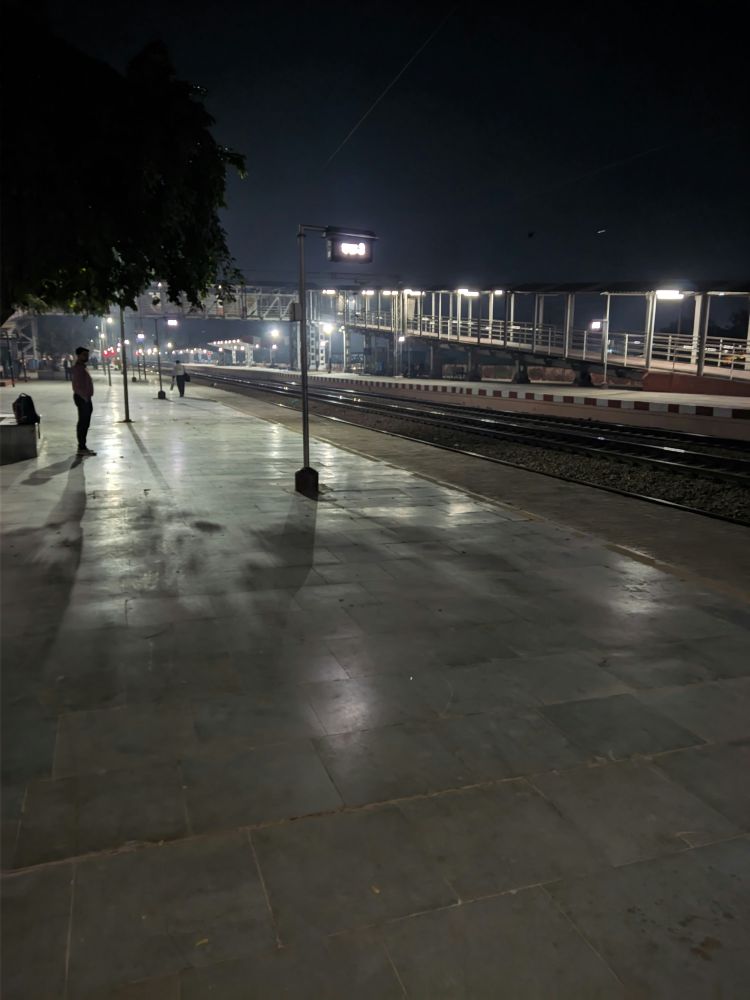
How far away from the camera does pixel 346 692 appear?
413 cm

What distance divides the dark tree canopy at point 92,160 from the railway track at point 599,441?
7.48 meters

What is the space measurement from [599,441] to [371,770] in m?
14.5

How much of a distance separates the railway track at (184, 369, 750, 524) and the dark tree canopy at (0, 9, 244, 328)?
748 cm

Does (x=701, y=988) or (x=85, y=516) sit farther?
(x=85, y=516)

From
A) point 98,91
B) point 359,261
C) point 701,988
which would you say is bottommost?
point 701,988

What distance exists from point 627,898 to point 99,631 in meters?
3.72

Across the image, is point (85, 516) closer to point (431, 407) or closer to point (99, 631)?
point (99, 631)

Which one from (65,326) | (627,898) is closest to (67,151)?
(627,898)

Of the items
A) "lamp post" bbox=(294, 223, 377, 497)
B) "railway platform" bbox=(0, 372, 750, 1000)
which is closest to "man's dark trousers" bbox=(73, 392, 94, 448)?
"lamp post" bbox=(294, 223, 377, 497)

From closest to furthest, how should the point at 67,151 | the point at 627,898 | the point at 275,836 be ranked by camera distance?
the point at 627,898, the point at 275,836, the point at 67,151

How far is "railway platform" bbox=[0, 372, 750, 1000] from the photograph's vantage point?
233 centimetres

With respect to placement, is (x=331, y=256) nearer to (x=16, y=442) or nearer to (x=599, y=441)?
(x=16, y=442)

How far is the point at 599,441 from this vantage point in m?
16.7

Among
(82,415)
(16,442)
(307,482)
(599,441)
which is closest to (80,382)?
(82,415)
